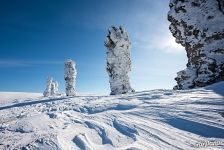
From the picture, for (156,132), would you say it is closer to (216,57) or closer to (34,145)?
(34,145)

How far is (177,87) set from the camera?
12.3 m

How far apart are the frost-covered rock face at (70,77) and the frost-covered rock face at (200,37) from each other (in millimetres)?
24307

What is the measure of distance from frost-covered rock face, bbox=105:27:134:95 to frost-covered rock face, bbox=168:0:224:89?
8132 millimetres

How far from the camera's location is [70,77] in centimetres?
3472

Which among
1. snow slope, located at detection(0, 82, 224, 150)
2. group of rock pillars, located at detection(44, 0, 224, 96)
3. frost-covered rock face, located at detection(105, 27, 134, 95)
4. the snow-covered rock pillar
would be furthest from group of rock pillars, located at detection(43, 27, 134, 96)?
the snow-covered rock pillar

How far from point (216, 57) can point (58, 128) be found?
872 centimetres

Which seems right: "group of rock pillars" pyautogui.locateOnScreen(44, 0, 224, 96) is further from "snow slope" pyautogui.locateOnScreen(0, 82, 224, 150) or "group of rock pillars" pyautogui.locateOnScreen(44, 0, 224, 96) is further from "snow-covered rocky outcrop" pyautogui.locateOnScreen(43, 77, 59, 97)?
"snow-covered rocky outcrop" pyautogui.locateOnScreen(43, 77, 59, 97)

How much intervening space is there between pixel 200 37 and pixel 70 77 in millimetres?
26037

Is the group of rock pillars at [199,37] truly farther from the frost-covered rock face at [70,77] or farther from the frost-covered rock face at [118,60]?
the frost-covered rock face at [70,77]

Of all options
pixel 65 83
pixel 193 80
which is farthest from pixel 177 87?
pixel 65 83

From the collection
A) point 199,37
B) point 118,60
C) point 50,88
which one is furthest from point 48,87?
point 199,37

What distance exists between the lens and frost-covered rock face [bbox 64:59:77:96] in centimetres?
3447

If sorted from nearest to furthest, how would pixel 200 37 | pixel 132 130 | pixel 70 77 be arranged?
pixel 132 130 < pixel 200 37 < pixel 70 77

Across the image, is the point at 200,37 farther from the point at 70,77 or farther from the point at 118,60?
the point at 70,77
